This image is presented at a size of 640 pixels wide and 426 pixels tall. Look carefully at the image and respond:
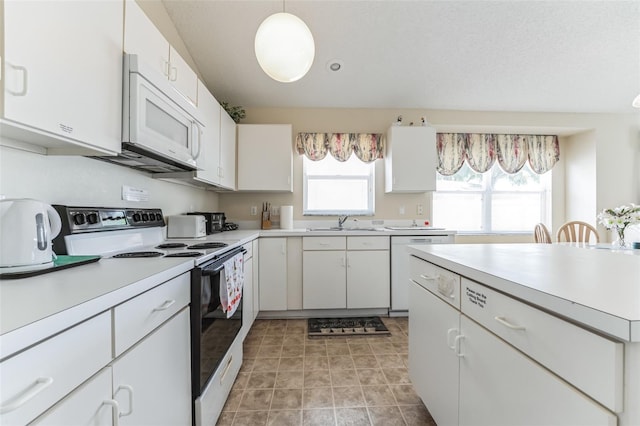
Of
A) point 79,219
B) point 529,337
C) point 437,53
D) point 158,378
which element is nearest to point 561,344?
point 529,337

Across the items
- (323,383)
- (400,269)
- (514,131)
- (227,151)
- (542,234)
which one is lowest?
(323,383)

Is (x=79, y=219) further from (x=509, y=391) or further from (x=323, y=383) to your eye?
(x=509, y=391)

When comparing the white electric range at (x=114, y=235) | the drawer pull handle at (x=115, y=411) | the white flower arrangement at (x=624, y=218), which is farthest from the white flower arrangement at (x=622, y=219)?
the drawer pull handle at (x=115, y=411)

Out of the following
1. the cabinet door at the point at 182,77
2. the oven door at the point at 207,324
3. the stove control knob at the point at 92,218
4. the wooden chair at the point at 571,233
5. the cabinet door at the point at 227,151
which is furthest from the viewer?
the wooden chair at the point at 571,233

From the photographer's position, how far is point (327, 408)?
144cm

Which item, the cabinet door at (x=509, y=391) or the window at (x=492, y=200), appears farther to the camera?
the window at (x=492, y=200)

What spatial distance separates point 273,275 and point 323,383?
118 centimetres

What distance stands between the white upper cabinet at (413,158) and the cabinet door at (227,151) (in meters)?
1.82

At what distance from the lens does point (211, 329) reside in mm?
1245

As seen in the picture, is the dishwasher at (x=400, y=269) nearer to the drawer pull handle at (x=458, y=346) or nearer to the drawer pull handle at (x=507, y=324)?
the drawer pull handle at (x=458, y=346)

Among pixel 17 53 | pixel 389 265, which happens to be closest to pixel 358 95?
pixel 389 265

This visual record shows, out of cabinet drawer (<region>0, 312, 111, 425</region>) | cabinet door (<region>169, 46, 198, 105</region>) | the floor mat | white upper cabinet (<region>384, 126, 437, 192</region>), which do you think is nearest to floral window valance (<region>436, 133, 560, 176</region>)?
white upper cabinet (<region>384, 126, 437, 192</region>)

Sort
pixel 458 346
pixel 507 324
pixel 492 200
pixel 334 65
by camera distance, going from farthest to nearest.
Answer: pixel 492 200 < pixel 334 65 < pixel 458 346 < pixel 507 324

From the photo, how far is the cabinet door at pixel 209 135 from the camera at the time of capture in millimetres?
1956
